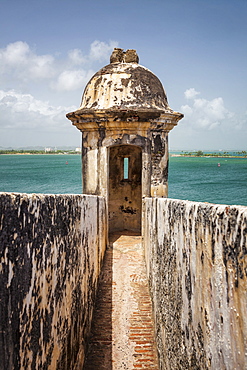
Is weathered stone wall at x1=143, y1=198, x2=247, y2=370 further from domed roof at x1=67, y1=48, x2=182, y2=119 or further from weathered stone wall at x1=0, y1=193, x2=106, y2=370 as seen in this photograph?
domed roof at x1=67, y1=48, x2=182, y2=119

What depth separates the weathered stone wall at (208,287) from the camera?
118 centimetres

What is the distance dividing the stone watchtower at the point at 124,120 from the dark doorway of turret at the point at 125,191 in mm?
1945

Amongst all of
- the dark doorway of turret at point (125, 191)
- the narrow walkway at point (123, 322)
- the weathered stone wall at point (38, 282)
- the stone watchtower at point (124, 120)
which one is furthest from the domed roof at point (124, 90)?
the weathered stone wall at point (38, 282)

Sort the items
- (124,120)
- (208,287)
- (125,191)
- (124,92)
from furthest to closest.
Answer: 1. (125,191)
2. (124,92)
3. (124,120)
4. (208,287)

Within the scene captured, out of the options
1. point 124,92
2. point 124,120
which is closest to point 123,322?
point 124,120

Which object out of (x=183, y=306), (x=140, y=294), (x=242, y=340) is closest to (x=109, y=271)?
(x=140, y=294)

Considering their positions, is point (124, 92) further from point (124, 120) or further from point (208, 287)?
point (208, 287)

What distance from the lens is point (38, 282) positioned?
1545 mm

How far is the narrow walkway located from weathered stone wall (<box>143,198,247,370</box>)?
106cm

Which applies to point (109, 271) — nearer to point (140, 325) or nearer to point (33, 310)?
point (140, 325)

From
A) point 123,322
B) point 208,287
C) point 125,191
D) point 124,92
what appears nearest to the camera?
point 208,287

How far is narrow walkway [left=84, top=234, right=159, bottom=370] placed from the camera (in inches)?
122

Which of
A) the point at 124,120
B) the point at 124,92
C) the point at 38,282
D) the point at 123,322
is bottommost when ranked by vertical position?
the point at 123,322

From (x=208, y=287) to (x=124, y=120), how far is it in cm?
504
